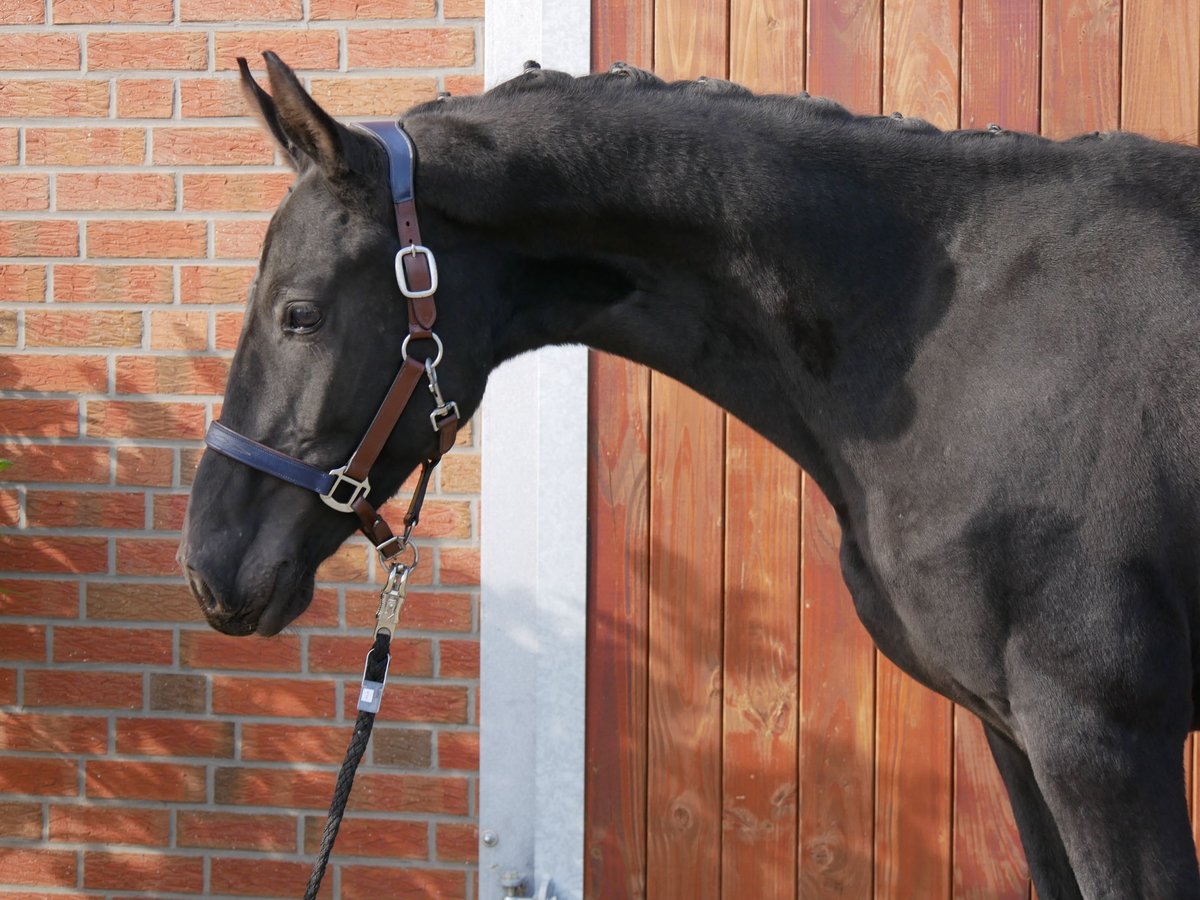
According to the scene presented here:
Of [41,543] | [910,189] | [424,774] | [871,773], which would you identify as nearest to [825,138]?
[910,189]

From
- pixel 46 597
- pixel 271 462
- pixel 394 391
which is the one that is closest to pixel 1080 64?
pixel 394 391

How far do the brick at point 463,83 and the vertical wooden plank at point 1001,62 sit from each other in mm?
1333

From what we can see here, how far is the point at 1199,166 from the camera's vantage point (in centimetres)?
182

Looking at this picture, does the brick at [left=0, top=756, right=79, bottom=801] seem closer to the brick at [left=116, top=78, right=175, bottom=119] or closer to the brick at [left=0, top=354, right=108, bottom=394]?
the brick at [left=0, top=354, right=108, bottom=394]

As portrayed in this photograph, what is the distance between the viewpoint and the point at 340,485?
5.82 feet

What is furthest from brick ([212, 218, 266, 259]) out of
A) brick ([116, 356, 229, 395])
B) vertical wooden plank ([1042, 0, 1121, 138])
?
vertical wooden plank ([1042, 0, 1121, 138])

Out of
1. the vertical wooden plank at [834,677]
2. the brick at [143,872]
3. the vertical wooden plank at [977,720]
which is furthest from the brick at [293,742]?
the vertical wooden plank at [977,720]

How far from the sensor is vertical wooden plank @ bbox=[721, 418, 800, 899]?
2.96 m

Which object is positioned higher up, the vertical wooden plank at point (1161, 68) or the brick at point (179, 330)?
the vertical wooden plank at point (1161, 68)

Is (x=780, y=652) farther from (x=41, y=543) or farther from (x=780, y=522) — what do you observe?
(x=41, y=543)

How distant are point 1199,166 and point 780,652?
1634 millimetres

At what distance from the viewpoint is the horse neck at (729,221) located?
1.82 m

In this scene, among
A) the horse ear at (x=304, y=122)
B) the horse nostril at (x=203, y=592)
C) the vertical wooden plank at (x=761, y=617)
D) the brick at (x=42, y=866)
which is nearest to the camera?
the horse ear at (x=304, y=122)

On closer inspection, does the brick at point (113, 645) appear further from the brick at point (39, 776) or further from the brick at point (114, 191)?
the brick at point (114, 191)
